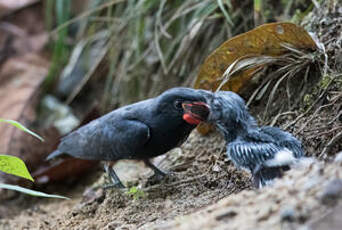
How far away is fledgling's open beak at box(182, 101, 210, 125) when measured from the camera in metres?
2.98

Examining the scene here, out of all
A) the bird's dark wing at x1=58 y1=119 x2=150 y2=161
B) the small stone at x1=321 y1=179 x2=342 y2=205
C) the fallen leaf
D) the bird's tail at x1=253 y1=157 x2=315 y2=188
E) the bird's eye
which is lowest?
the fallen leaf

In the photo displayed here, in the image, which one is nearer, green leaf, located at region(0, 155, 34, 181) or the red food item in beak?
green leaf, located at region(0, 155, 34, 181)

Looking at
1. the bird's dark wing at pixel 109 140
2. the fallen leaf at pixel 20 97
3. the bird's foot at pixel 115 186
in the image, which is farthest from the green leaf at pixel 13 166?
the fallen leaf at pixel 20 97

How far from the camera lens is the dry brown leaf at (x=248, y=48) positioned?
3.13 meters

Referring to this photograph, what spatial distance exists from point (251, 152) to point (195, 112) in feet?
2.00

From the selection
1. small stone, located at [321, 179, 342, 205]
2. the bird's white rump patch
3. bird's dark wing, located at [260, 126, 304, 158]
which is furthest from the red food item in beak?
small stone, located at [321, 179, 342, 205]

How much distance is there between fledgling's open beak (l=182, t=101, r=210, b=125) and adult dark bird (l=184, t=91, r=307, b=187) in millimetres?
82

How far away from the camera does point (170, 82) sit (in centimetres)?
467

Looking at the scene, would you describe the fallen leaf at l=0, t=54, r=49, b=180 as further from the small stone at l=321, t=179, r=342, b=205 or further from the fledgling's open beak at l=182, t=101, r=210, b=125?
the small stone at l=321, t=179, r=342, b=205

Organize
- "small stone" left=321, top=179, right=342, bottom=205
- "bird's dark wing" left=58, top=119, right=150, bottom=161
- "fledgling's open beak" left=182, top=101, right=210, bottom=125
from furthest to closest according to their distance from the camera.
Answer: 1. "bird's dark wing" left=58, top=119, right=150, bottom=161
2. "fledgling's open beak" left=182, top=101, right=210, bottom=125
3. "small stone" left=321, top=179, right=342, bottom=205

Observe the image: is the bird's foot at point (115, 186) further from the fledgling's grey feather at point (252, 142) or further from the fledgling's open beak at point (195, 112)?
the fledgling's grey feather at point (252, 142)

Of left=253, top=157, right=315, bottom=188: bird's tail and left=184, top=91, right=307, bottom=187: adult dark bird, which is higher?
left=184, top=91, right=307, bottom=187: adult dark bird

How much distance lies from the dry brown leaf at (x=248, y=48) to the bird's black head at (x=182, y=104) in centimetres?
34

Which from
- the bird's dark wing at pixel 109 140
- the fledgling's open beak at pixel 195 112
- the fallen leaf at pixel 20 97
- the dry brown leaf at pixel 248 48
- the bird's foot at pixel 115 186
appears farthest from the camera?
the fallen leaf at pixel 20 97
